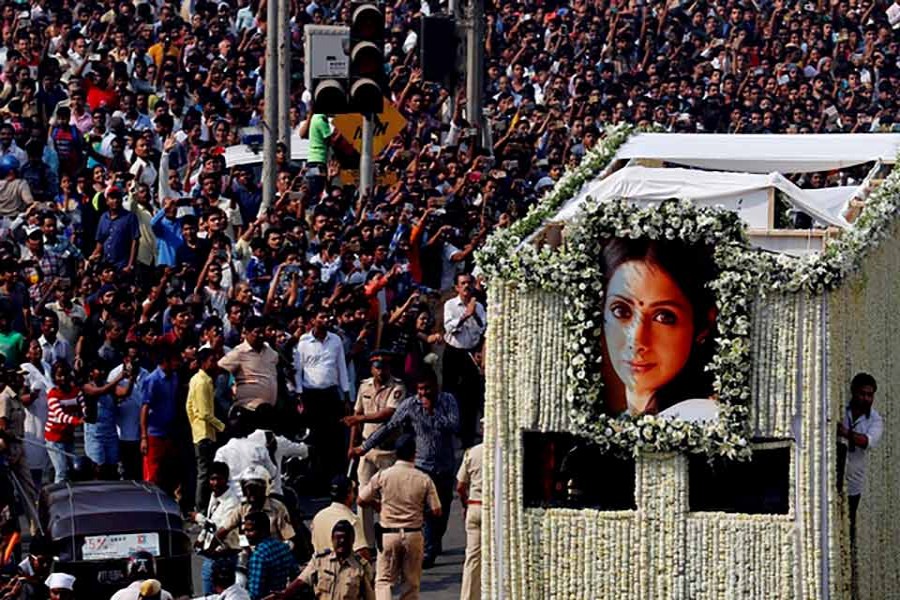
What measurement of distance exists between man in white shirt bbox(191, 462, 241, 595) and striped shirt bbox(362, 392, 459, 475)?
7.19 feet

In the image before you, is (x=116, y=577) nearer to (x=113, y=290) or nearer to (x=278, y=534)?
(x=278, y=534)

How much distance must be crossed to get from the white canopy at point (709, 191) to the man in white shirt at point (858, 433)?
1.35 m

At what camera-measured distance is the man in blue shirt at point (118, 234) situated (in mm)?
23578

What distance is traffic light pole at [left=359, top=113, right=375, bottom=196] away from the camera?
2575 cm

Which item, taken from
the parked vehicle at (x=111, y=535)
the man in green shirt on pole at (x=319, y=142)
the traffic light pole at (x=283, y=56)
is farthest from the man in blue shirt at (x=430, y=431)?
the man in green shirt on pole at (x=319, y=142)

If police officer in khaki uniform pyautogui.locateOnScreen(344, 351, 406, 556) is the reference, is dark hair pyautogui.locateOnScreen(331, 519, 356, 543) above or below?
below

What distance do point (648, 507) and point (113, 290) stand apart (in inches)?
291

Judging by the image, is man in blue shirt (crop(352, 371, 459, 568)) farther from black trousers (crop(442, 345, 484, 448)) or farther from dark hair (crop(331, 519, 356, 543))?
black trousers (crop(442, 345, 484, 448))

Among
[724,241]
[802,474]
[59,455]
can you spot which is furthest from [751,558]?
[59,455]

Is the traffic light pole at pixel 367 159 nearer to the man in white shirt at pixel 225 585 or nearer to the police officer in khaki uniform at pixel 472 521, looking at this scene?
the police officer in khaki uniform at pixel 472 521

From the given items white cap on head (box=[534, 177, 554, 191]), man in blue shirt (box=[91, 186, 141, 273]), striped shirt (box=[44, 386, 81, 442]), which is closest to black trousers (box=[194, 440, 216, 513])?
striped shirt (box=[44, 386, 81, 442])

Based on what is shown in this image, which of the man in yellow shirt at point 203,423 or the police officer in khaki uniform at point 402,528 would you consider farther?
the man in yellow shirt at point 203,423

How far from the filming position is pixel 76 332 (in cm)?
2173

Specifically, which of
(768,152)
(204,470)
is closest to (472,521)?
(204,470)
